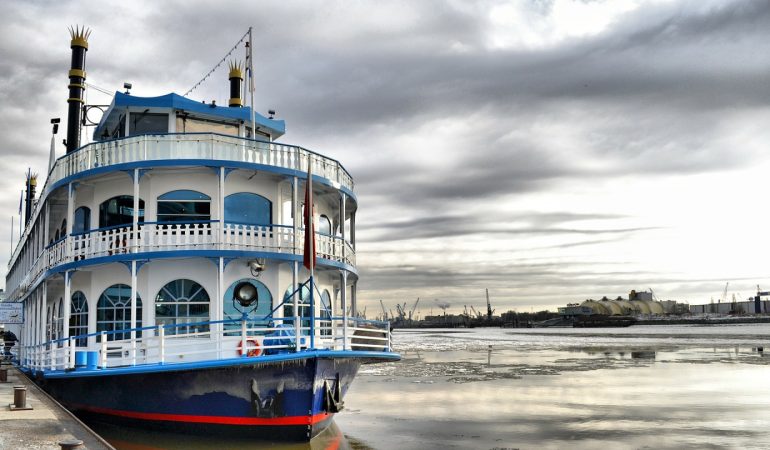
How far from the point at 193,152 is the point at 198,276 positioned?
2.94 m

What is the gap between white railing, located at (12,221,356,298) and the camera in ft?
50.8

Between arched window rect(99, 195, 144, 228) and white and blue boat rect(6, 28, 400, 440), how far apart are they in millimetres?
35

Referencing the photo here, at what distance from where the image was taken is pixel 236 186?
1723 cm

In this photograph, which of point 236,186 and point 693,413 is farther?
point 693,413

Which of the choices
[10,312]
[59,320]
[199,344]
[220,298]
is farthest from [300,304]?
[10,312]

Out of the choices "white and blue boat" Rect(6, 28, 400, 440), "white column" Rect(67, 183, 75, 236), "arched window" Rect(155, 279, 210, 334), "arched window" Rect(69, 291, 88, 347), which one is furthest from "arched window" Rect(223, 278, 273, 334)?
"white column" Rect(67, 183, 75, 236)

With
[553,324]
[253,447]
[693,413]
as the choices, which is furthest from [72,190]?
[553,324]

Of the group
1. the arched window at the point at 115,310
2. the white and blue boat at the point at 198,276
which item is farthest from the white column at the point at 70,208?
the arched window at the point at 115,310

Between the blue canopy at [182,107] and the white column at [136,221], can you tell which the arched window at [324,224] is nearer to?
the blue canopy at [182,107]

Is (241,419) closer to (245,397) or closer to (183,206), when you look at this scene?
(245,397)

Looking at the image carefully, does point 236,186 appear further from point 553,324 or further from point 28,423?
point 553,324

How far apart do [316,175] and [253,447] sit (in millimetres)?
6693

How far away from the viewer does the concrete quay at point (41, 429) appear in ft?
35.3

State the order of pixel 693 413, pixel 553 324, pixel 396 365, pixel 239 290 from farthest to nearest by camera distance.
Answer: pixel 553 324 → pixel 396 365 → pixel 693 413 → pixel 239 290
